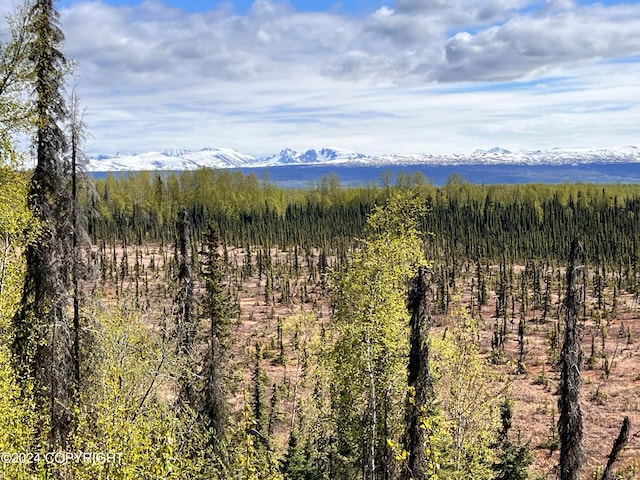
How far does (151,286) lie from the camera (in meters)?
72.1

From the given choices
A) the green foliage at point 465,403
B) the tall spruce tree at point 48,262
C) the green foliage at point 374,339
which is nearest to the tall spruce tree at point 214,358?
the green foliage at point 374,339

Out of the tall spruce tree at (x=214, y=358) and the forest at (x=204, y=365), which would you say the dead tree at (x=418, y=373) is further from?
the tall spruce tree at (x=214, y=358)

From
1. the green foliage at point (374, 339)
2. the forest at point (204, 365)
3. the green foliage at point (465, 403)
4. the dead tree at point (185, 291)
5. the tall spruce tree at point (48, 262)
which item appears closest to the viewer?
the forest at point (204, 365)

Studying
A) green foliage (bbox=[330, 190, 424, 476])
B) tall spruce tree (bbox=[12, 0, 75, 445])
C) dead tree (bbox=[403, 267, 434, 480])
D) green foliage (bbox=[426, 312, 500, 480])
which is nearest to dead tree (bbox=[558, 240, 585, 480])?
green foliage (bbox=[426, 312, 500, 480])

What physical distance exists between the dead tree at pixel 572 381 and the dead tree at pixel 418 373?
365cm

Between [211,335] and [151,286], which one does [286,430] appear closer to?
[211,335]

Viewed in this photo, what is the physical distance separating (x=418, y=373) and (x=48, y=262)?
897cm

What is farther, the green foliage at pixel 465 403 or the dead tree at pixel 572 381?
the green foliage at pixel 465 403

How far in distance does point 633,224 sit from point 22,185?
365 ft

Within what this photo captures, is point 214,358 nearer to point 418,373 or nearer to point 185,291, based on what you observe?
point 185,291

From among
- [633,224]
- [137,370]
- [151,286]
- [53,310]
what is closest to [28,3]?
[53,310]

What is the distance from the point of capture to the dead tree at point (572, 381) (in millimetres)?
14109

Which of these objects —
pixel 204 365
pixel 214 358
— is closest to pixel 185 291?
pixel 214 358

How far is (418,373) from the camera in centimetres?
1311
